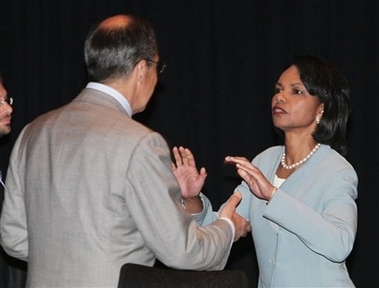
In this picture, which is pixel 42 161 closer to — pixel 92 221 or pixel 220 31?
pixel 92 221

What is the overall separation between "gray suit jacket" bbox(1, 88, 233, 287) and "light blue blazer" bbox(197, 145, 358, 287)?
52 centimetres

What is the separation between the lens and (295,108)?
319cm

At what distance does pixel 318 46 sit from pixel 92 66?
278cm

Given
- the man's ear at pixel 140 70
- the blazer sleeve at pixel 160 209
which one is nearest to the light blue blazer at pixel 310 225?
the blazer sleeve at pixel 160 209

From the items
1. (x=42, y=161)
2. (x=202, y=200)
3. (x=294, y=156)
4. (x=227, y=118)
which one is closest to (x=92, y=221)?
(x=42, y=161)

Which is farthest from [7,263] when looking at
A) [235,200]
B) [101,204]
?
[101,204]

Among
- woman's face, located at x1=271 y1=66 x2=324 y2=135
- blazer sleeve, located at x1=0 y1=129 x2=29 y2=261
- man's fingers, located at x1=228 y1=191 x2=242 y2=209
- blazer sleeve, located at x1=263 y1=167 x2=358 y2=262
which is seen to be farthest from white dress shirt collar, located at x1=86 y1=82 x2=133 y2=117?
woman's face, located at x1=271 y1=66 x2=324 y2=135

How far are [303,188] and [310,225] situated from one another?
0.76ft

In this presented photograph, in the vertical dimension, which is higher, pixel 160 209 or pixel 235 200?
pixel 160 209

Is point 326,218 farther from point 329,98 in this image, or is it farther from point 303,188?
point 329,98

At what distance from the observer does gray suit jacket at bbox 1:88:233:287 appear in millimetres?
2252

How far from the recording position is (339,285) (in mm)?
2922

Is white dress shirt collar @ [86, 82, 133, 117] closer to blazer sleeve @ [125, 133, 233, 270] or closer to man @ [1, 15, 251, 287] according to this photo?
man @ [1, 15, 251, 287]

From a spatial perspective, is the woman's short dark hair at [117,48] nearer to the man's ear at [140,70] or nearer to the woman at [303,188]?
the man's ear at [140,70]
